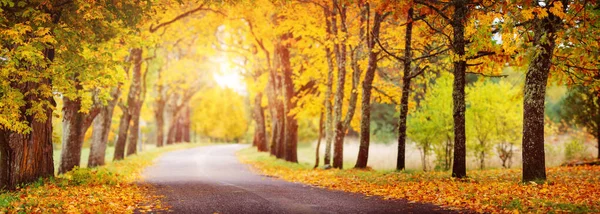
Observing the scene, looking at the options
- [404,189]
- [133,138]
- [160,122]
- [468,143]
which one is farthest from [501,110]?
[160,122]

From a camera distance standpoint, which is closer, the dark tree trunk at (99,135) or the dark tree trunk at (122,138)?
the dark tree trunk at (99,135)

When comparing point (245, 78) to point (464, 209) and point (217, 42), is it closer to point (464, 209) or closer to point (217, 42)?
point (217, 42)

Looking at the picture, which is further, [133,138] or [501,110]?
[133,138]

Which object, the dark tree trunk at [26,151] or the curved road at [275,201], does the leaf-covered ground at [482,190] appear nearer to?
the curved road at [275,201]

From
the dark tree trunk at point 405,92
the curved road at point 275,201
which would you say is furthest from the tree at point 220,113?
the curved road at point 275,201

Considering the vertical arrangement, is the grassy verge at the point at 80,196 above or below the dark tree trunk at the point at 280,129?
below

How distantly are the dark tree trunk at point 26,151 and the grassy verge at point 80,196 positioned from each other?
0.33 metres

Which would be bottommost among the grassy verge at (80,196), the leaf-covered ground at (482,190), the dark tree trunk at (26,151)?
the grassy verge at (80,196)

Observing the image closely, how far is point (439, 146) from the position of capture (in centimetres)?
2259

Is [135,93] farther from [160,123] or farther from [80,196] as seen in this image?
[160,123]

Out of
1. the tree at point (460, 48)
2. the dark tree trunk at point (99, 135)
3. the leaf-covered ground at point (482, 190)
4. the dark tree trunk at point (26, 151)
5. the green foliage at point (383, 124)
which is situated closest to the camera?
the leaf-covered ground at point (482, 190)

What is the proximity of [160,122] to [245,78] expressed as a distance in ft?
56.6

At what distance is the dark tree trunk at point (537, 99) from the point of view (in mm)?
11508

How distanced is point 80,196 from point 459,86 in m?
10.2
